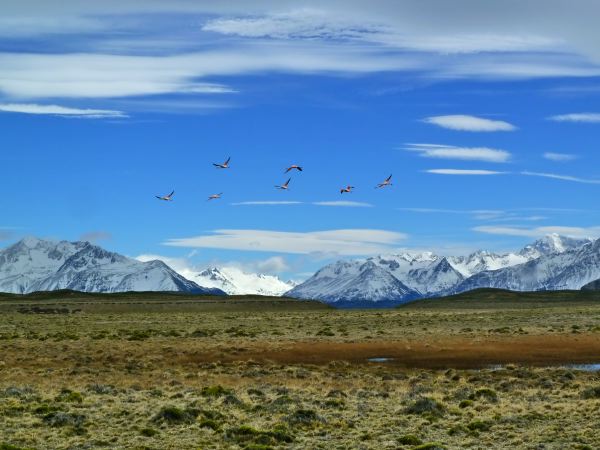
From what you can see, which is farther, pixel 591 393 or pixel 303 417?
pixel 591 393

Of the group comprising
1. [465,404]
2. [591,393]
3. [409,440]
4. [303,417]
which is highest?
[591,393]

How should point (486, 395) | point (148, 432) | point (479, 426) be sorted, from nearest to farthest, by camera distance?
point (148, 432), point (479, 426), point (486, 395)

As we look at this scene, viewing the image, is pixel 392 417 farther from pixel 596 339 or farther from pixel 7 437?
pixel 596 339

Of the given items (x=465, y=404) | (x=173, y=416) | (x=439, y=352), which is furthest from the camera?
(x=439, y=352)

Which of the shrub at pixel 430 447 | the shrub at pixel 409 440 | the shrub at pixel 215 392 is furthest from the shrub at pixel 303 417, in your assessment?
the shrub at pixel 215 392

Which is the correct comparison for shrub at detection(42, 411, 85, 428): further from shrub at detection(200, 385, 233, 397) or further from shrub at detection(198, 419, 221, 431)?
shrub at detection(200, 385, 233, 397)

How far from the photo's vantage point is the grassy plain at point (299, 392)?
27859 mm

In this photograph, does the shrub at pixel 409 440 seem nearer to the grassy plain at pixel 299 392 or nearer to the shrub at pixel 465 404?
the grassy plain at pixel 299 392

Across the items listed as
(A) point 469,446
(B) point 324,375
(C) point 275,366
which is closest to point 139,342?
(C) point 275,366

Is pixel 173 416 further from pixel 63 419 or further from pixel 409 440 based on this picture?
pixel 409 440

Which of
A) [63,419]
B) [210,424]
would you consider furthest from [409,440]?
[63,419]

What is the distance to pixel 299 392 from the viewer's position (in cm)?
3884

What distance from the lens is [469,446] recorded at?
86.6ft

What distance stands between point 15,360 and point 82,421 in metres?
26.6
